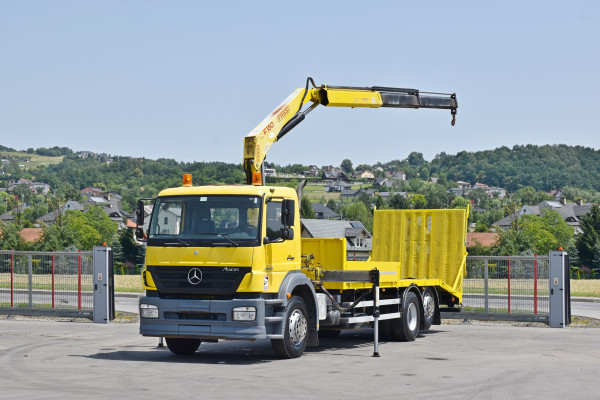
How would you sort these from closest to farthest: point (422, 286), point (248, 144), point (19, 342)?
point (248, 144)
point (19, 342)
point (422, 286)

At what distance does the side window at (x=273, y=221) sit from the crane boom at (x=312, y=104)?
764 millimetres

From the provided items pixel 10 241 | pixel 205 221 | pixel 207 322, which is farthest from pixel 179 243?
pixel 10 241

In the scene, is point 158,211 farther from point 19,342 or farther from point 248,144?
point 19,342

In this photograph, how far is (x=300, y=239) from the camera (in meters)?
16.0

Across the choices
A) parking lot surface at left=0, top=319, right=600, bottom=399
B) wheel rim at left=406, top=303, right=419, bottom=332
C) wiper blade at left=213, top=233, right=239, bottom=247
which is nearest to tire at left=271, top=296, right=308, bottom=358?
parking lot surface at left=0, top=319, right=600, bottom=399

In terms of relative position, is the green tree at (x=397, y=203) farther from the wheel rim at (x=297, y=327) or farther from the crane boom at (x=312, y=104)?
the wheel rim at (x=297, y=327)

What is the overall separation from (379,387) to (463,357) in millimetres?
4062

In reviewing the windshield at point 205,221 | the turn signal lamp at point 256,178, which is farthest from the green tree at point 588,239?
the windshield at point 205,221

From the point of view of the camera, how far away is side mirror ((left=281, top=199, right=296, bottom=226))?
14.8 m

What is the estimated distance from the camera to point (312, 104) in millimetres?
19516

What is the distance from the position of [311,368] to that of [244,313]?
1393mm

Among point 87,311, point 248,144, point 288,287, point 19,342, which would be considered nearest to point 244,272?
point 288,287

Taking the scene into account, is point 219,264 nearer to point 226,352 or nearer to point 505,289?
point 226,352

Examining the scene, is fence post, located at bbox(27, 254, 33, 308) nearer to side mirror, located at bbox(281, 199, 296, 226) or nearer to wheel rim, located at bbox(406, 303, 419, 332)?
wheel rim, located at bbox(406, 303, 419, 332)
